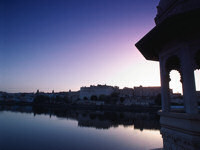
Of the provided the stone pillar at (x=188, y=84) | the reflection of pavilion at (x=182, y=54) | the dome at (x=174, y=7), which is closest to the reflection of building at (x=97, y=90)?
the dome at (x=174, y=7)

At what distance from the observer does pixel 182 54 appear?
2625 millimetres

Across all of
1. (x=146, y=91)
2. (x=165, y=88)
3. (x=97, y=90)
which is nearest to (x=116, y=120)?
(x=165, y=88)

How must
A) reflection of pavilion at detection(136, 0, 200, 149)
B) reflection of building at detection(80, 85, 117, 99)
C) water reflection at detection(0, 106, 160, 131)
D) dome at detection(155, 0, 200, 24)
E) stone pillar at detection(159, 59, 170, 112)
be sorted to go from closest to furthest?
reflection of pavilion at detection(136, 0, 200, 149) < dome at detection(155, 0, 200, 24) < stone pillar at detection(159, 59, 170, 112) < water reflection at detection(0, 106, 160, 131) < reflection of building at detection(80, 85, 117, 99)

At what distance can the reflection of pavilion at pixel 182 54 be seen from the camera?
2379 mm

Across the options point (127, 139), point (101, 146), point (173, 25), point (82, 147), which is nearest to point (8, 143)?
point (82, 147)

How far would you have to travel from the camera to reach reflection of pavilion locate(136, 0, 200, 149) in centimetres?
238

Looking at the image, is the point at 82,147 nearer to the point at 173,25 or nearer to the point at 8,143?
the point at 8,143

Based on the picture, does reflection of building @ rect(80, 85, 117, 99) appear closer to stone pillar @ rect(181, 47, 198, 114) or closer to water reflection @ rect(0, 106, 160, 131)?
water reflection @ rect(0, 106, 160, 131)

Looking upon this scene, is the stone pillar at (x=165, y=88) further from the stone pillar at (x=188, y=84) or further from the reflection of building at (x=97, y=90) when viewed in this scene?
the reflection of building at (x=97, y=90)

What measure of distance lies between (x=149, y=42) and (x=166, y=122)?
168 cm

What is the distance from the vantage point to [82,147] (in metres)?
13.6

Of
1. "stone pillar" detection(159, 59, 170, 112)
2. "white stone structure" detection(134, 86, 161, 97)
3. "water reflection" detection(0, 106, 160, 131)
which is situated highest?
"white stone structure" detection(134, 86, 161, 97)

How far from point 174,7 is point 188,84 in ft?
5.49

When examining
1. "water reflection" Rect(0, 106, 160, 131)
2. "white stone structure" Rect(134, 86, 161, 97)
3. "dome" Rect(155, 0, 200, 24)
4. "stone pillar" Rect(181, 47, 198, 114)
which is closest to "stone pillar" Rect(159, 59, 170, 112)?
"stone pillar" Rect(181, 47, 198, 114)
